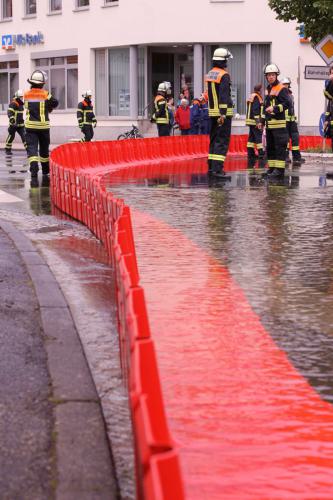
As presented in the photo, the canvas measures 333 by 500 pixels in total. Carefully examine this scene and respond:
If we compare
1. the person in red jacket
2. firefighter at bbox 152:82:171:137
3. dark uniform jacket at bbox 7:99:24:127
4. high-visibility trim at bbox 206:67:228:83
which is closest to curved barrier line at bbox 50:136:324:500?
high-visibility trim at bbox 206:67:228:83

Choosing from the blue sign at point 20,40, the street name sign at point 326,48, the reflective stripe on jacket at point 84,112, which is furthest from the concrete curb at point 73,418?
the blue sign at point 20,40

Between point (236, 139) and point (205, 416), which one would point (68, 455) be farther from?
point (236, 139)

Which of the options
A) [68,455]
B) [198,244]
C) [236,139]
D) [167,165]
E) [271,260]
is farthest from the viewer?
[236,139]

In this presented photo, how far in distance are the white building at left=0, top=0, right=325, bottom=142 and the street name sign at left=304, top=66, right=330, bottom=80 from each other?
38.9ft

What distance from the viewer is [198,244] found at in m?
10.6

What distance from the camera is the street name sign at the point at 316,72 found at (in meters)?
27.7

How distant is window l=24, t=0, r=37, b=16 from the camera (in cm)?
4804

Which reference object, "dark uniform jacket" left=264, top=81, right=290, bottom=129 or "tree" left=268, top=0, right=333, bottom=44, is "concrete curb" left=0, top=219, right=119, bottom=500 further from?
"tree" left=268, top=0, right=333, bottom=44

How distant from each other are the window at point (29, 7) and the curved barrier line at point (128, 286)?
2369cm

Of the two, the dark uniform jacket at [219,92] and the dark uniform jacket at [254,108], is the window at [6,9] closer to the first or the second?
the dark uniform jacket at [254,108]

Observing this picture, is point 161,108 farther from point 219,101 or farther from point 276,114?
point 276,114

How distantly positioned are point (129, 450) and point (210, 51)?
1500 inches

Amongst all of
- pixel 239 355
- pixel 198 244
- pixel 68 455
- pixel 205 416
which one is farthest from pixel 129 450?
pixel 198 244

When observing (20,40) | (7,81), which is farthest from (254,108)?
(7,81)
